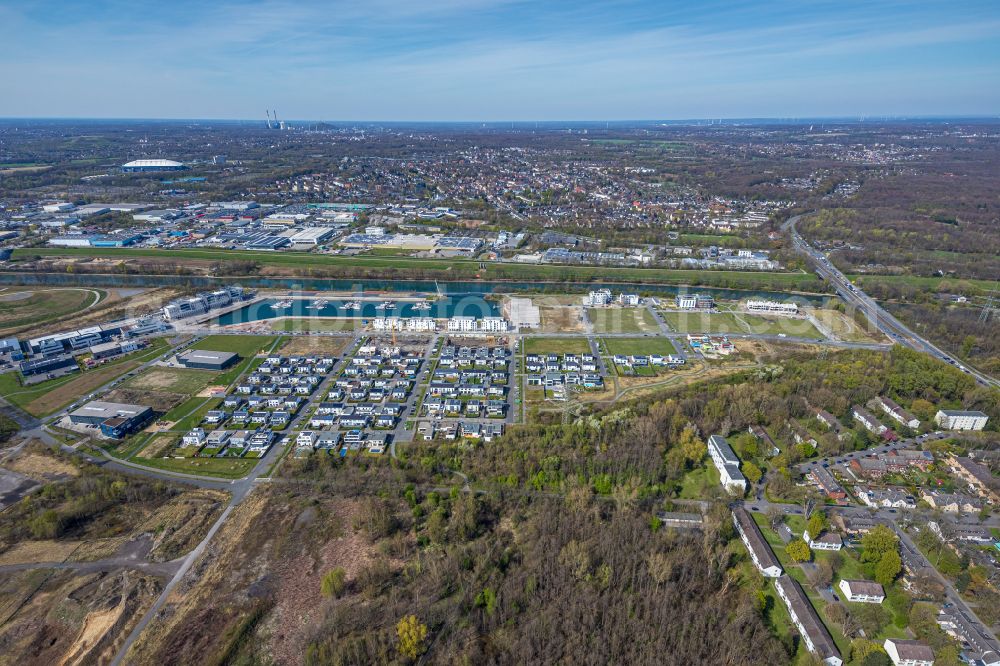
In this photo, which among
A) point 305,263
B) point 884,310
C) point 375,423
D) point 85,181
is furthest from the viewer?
point 85,181

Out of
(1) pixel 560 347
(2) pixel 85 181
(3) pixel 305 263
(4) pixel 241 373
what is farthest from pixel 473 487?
(2) pixel 85 181

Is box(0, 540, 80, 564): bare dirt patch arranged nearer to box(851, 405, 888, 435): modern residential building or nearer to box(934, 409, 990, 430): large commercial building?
box(851, 405, 888, 435): modern residential building

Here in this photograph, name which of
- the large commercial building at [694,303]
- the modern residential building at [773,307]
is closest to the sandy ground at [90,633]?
the large commercial building at [694,303]

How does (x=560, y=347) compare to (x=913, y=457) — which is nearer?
(x=913, y=457)

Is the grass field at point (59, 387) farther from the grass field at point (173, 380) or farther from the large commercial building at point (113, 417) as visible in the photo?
the large commercial building at point (113, 417)

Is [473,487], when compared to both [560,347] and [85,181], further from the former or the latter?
[85,181]

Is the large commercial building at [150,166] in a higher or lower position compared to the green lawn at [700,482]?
higher

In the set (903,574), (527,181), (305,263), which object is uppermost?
(527,181)
